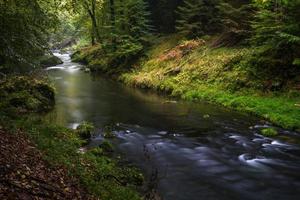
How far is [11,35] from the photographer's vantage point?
1466cm

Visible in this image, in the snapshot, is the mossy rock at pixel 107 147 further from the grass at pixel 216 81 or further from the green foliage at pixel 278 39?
the green foliage at pixel 278 39

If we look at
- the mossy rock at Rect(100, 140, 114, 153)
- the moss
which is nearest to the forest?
the mossy rock at Rect(100, 140, 114, 153)

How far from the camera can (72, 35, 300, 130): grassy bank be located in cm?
2022

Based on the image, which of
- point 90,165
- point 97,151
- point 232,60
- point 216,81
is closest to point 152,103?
point 216,81

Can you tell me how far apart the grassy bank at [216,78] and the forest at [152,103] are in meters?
0.09

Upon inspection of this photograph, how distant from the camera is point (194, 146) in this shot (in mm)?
15508

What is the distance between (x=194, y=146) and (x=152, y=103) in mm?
9557

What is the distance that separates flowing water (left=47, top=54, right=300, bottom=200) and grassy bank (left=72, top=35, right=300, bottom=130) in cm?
113

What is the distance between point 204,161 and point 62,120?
29.4ft

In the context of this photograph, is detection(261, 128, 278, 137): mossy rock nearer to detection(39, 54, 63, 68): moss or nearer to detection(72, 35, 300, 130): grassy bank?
detection(72, 35, 300, 130): grassy bank

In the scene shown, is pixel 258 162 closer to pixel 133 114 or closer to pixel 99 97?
pixel 133 114

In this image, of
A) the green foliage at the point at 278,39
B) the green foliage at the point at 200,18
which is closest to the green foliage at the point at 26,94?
the green foliage at the point at 278,39

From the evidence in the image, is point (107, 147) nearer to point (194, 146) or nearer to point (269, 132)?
point (194, 146)

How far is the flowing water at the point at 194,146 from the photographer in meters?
11.4
